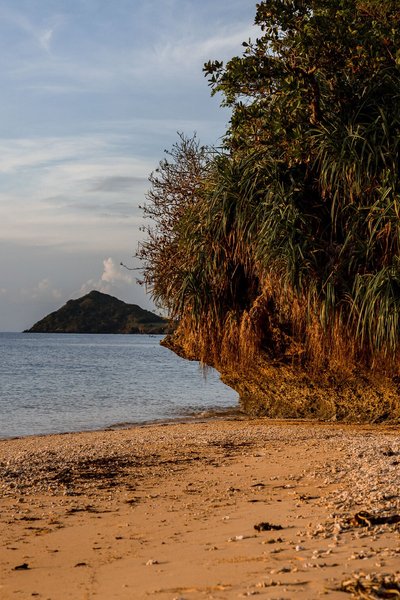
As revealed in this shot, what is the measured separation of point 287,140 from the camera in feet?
41.3

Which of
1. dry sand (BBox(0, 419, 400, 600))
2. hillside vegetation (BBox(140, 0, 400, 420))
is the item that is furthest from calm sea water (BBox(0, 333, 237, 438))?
dry sand (BBox(0, 419, 400, 600))

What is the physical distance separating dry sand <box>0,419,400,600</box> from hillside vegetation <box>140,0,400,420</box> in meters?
2.42

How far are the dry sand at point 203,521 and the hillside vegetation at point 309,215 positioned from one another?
2.42m

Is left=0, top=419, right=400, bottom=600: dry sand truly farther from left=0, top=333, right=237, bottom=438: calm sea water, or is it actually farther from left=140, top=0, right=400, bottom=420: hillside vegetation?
left=0, top=333, right=237, bottom=438: calm sea water

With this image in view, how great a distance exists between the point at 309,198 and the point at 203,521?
7.84 m

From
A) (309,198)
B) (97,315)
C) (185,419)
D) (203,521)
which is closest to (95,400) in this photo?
(185,419)

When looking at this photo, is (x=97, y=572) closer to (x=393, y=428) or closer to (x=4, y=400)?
(x=393, y=428)

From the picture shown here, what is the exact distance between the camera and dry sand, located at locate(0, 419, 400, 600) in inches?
178

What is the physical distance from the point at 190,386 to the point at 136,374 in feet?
30.7

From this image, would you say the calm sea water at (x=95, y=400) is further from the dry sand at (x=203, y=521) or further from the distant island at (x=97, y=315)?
the distant island at (x=97, y=315)

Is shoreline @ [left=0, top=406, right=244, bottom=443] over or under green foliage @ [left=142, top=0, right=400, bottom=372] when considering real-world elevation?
under

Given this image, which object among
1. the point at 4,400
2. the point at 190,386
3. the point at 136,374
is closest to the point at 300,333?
the point at 4,400

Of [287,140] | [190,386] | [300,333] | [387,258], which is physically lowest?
[190,386]

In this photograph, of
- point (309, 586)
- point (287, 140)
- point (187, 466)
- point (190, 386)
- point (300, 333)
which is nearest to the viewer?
point (309, 586)
